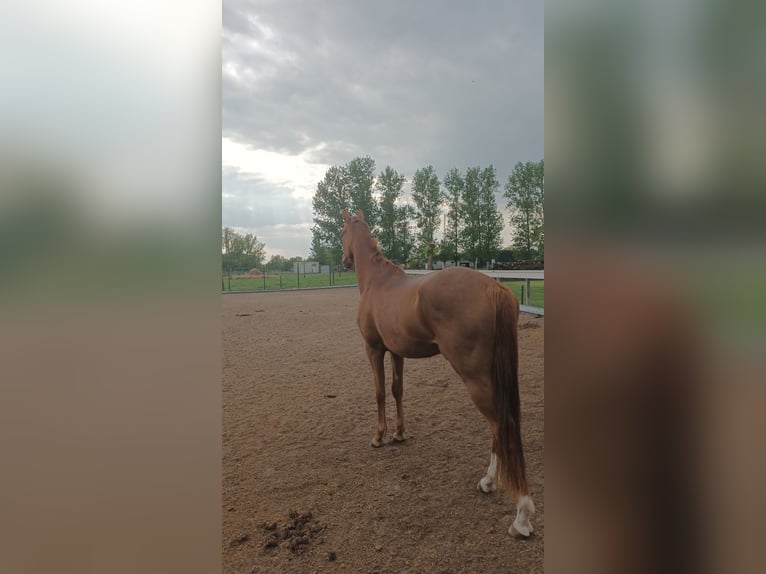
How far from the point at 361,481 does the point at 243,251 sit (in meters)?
24.7

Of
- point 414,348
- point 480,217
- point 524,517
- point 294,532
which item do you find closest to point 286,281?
point 480,217

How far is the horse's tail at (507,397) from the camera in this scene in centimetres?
187

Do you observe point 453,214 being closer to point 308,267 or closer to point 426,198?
point 426,198

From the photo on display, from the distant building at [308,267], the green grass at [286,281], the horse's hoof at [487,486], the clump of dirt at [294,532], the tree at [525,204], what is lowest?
the clump of dirt at [294,532]

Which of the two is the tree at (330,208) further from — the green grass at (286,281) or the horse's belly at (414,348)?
the horse's belly at (414,348)

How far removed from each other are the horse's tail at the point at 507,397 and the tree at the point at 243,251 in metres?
21.7

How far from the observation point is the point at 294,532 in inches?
77.8

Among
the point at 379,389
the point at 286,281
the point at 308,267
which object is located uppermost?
the point at 308,267

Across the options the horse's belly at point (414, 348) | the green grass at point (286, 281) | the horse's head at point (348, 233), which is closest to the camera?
the horse's belly at point (414, 348)

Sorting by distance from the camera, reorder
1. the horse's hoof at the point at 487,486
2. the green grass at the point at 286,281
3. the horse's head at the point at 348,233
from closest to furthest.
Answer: the horse's hoof at the point at 487,486 → the horse's head at the point at 348,233 → the green grass at the point at 286,281

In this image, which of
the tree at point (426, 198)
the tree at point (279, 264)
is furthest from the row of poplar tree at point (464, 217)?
the tree at point (279, 264)
